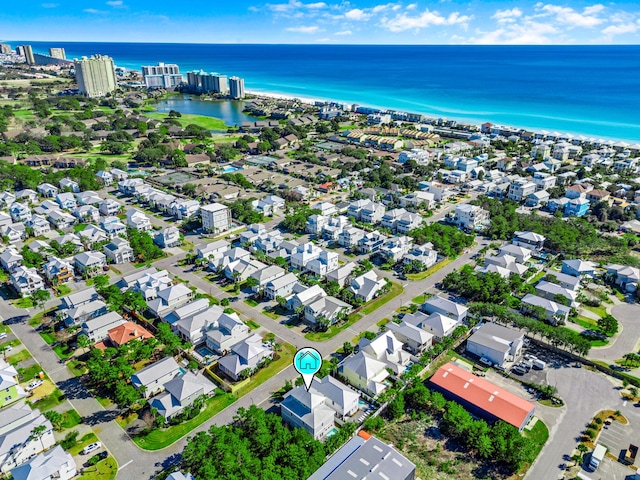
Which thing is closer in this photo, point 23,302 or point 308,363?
point 308,363

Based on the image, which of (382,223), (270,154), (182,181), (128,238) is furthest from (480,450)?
(270,154)

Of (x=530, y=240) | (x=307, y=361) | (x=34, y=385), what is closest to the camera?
(x=307, y=361)

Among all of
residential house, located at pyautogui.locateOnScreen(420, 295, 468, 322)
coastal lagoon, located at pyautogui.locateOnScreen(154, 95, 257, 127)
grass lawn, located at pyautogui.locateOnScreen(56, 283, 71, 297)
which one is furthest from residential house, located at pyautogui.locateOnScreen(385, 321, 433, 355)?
coastal lagoon, located at pyautogui.locateOnScreen(154, 95, 257, 127)

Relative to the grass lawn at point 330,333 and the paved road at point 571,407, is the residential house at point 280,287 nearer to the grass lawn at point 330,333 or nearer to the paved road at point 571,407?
the grass lawn at point 330,333

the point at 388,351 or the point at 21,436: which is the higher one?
the point at 21,436

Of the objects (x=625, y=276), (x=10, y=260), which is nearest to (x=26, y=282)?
(x=10, y=260)

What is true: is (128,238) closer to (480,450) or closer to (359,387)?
(359,387)

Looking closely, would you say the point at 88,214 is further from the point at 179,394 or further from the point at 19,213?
the point at 179,394
